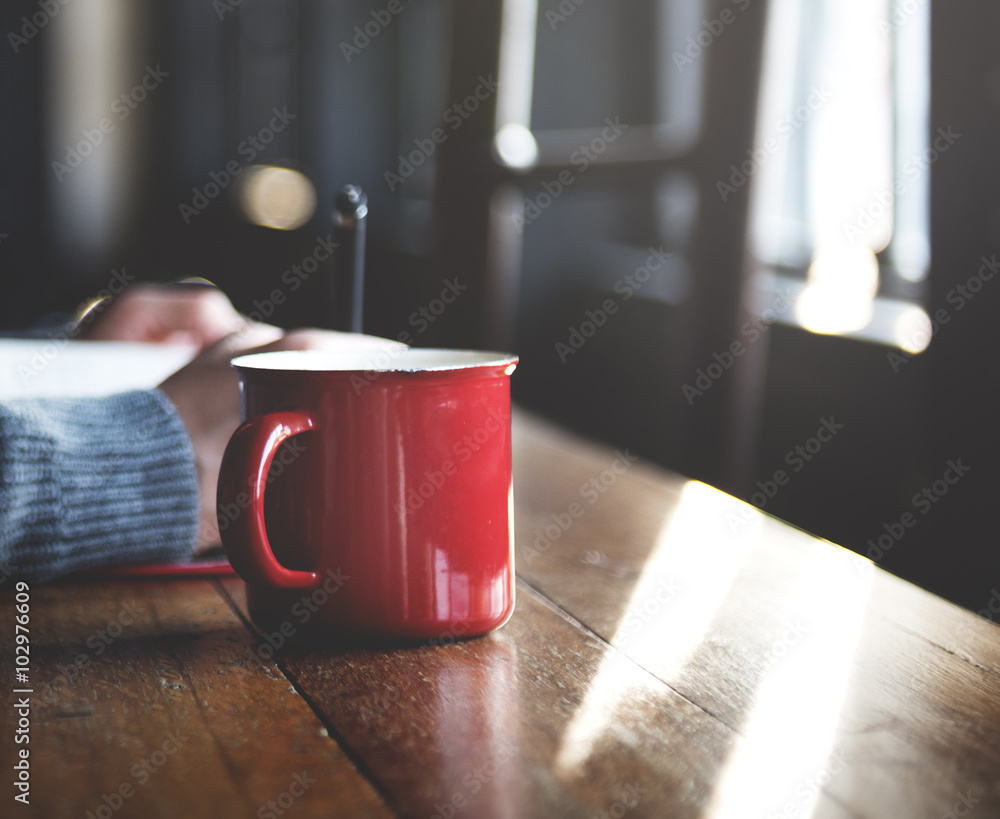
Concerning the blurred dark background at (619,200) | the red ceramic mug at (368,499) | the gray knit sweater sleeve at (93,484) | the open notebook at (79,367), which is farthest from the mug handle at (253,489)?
the blurred dark background at (619,200)

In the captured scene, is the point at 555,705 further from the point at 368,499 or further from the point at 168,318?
the point at 168,318

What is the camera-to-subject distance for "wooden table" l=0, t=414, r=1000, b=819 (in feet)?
1.05

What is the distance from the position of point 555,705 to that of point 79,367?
49 cm

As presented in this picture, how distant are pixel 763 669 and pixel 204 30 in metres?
6.29

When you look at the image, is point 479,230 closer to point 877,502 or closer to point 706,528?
point 877,502

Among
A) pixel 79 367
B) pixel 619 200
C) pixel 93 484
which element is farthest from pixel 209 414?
pixel 619 200

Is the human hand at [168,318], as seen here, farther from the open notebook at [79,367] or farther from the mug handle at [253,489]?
the mug handle at [253,489]

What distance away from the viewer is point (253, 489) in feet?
1.35

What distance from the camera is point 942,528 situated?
1.43 metres

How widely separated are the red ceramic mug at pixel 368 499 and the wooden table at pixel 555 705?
23 millimetres

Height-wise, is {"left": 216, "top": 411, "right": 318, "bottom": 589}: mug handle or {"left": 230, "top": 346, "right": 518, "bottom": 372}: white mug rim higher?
{"left": 230, "top": 346, "right": 518, "bottom": 372}: white mug rim

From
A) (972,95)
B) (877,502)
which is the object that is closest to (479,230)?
(877,502)

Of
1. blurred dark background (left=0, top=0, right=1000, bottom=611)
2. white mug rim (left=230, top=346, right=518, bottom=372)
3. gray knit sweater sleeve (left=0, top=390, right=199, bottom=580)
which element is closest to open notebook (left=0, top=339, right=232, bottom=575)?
gray knit sweater sleeve (left=0, top=390, right=199, bottom=580)

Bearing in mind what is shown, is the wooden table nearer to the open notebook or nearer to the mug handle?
the mug handle
